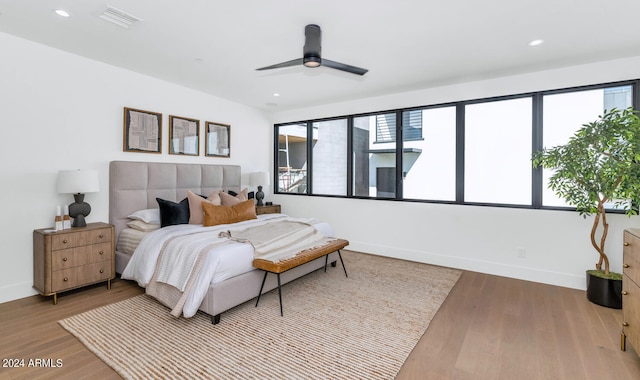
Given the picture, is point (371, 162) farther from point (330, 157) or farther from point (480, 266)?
point (480, 266)

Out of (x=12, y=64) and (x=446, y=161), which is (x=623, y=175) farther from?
(x=12, y=64)

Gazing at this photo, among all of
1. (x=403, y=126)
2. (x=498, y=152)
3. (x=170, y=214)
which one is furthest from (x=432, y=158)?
(x=170, y=214)

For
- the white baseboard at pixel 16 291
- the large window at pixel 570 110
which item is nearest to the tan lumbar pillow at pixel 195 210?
the white baseboard at pixel 16 291

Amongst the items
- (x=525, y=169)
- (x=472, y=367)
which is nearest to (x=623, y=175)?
(x=525, y=169)

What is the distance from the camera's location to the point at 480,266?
400 centimetres

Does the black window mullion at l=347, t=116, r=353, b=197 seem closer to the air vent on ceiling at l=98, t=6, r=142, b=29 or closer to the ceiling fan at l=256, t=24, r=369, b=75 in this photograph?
the ceiling fan at l=256, t=24, r=369, b=75

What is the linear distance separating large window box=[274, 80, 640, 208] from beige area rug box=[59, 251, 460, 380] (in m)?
1.61

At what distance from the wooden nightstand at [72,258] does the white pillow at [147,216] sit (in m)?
0.39

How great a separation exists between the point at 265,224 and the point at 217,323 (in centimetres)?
133

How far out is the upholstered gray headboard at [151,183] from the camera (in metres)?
3.67

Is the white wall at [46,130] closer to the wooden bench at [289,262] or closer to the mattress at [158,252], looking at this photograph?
the mattress at [158,252]

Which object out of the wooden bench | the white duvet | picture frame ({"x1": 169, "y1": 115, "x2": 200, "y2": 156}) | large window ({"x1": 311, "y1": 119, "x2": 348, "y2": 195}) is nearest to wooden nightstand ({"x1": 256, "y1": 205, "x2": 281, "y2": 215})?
large window ({"x1": 311, "y1": 119, "x2": 348, "y2": 195})

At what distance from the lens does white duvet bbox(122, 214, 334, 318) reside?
8.16 feet

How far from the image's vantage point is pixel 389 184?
16.0 ft
